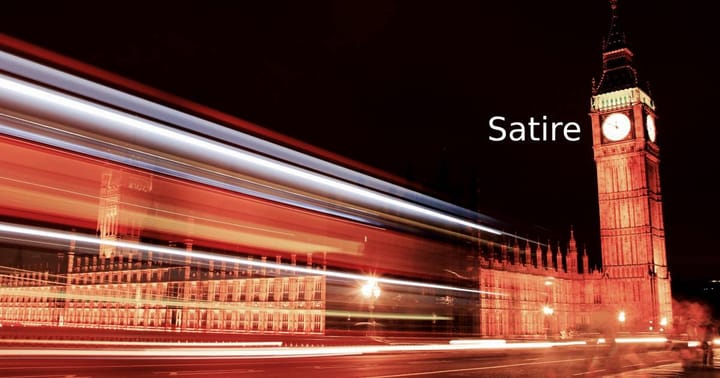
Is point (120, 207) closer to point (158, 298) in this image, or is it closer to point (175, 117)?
point (175, 117)

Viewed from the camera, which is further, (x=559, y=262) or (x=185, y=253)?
(x=559, y=262)

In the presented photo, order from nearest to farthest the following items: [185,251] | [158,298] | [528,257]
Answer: [185,251]
[158,298]
[528,257]

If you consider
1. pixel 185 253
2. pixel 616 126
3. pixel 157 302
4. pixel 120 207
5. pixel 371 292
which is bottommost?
pixel 157 302

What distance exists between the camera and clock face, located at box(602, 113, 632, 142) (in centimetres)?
5956

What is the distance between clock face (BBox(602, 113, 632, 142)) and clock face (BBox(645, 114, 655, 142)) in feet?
6.32

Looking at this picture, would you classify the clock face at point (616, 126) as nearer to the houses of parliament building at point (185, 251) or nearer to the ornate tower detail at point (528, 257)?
the ornate tower detail at point (528, 257)

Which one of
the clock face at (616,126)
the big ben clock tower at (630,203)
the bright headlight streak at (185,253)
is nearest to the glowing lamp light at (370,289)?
the bright headlight streak at (185,253)

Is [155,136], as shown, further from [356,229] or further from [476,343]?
[476,343]

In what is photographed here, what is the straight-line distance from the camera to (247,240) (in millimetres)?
8016

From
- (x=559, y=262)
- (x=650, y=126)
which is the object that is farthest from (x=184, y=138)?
(x=650, y=126)

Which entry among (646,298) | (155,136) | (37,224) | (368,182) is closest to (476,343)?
(368,182)

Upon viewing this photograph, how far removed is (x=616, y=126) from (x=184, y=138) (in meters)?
58.7

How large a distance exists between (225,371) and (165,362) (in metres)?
2.10

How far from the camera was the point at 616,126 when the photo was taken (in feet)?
197
